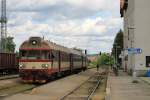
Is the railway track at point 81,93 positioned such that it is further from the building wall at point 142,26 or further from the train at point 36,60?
the building wall at point 142,26

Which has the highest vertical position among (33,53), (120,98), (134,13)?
(134,13)

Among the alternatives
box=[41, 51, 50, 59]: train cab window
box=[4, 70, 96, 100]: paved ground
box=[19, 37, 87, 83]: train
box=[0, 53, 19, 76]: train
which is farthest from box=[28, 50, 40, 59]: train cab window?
box=[0, 53, 19, 76]: train

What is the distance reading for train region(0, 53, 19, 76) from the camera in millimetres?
52062

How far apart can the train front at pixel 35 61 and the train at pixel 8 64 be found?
677 inches

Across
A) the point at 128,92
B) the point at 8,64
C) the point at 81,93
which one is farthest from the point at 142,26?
the point at 128,92

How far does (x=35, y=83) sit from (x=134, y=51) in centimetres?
949

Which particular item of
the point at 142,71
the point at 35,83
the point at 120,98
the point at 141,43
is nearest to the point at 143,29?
the point at 141,43

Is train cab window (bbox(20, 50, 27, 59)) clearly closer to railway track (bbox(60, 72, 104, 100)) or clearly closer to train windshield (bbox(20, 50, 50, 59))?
train windshield (bbox(20, 50, 50, 59))

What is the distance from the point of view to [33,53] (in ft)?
114

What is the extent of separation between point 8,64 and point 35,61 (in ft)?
68.4

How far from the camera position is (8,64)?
5444 cm

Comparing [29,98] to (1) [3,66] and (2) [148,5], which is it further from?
(2) [148,5]

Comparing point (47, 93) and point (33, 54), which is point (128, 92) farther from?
point (33, 54)

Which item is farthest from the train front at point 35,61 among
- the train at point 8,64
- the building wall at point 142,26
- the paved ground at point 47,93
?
the building wall at point 142,26
